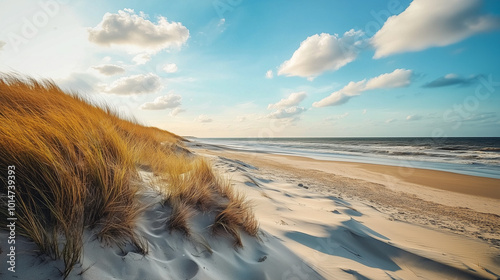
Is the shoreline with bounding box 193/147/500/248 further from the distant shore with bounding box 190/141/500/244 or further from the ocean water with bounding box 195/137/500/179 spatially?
the ocean water with bounding box 195/137/500/179

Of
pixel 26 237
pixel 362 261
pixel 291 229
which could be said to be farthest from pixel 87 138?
pixel 362 261

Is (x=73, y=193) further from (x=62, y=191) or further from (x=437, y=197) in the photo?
(x=437, y=197)

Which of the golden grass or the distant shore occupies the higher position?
the golden grass

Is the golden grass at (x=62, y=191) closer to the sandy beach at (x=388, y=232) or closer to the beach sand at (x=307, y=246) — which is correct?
the beach sand at (x=307, y=246)

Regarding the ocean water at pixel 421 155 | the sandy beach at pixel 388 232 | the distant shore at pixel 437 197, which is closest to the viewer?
the sandy beach at pixel 388 232

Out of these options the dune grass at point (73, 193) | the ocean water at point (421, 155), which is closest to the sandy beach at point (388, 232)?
the dune grass at point (73, 193)

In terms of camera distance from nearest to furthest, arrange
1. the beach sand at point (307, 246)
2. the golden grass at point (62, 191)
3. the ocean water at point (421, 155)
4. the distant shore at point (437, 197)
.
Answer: the golden grass at point (62, 191)
the beach sand at point (307, 246)
the distant shore at point (437, 197)
the ocean water at point (421, 155)

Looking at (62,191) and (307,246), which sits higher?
(62,191)

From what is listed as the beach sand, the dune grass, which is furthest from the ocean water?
the dune grass

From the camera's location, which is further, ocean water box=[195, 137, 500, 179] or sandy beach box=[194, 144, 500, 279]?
ocean water box=[195, 137, 500, 179]

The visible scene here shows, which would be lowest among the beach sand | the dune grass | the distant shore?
the distant shore

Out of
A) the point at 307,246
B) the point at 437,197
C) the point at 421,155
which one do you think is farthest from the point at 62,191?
the point at 421,155

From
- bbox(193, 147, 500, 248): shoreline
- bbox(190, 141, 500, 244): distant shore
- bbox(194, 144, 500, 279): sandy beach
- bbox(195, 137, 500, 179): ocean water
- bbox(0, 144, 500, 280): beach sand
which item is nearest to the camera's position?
bbox(0, 144, 500, 280): beach sand

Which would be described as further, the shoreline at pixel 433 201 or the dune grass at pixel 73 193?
the shoreline at pixel 433 201
